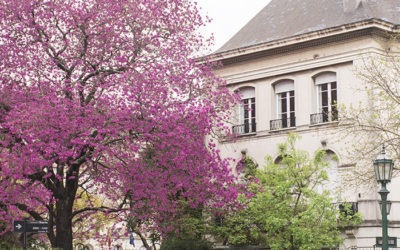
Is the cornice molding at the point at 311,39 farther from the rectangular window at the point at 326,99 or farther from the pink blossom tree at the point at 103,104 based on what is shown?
the pink blossom tree at the point at 103,104

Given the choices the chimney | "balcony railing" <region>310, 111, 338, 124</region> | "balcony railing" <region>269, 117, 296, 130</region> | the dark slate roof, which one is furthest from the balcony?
the chimney

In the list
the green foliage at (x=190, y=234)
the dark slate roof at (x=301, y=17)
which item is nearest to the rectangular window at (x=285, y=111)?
the dark slate roof at (x=301, y=17)

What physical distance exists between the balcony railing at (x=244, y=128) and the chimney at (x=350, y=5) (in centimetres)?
735

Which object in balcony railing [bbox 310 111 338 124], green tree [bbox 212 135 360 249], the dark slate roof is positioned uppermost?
the dark slate roof

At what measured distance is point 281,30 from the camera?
43.3 m

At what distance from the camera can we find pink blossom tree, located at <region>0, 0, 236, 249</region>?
2755 cm

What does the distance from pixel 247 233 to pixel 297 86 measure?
7.77 meters

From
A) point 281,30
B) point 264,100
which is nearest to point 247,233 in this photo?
point 264,100

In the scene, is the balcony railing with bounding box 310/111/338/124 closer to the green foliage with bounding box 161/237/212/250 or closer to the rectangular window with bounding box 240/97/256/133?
the rectangular window with bounding box 240/97/256/133

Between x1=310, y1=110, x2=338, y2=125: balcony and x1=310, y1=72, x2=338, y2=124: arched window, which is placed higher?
x1=310, y1=72, x2=338, y2=124: arched window

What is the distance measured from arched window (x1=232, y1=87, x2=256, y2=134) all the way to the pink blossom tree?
1265 centimetres

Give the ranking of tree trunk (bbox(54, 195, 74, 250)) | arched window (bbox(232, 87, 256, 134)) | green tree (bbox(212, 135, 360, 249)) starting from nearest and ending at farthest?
tree trunk (bbox(54, 195, 74, 250)) < green tree (bbox(212, 135, 360, 249)) < arched window (bbox(232, 87, 256, 134))

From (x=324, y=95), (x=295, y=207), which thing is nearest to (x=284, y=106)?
(x=324, y=95)

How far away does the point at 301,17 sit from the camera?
142 feet
